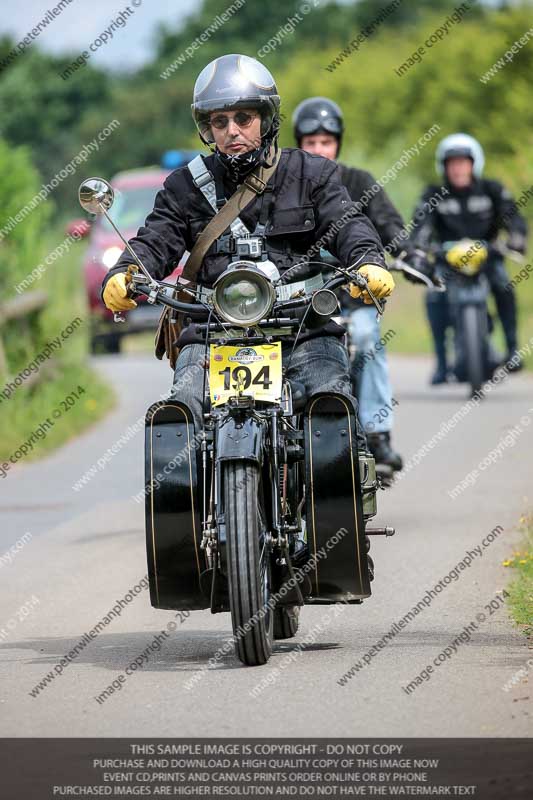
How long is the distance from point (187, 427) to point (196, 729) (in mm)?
1366

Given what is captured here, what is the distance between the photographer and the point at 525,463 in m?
12.9

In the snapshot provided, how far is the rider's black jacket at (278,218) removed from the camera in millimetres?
7039

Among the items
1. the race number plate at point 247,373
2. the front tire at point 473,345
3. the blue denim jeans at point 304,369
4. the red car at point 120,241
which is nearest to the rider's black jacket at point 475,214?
the front tire at point 473,345

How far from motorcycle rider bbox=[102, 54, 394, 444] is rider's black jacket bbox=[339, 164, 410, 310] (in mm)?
2776

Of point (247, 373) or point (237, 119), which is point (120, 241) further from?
point (247, 373)

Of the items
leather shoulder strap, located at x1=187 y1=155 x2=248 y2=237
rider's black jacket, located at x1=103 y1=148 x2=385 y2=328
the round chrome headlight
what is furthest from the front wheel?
leather shoulder strap, located at x1=187 y1=155 x2=248 y2=237

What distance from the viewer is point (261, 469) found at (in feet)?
21.7

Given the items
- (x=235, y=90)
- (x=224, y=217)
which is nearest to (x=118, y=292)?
(x=224, y=217)

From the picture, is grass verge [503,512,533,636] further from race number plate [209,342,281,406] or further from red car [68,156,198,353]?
red car [68,156,198,353]

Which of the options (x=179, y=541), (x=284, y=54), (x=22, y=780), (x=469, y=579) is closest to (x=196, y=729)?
(x=22, y=780)

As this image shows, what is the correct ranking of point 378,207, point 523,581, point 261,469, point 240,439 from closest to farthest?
1. point 240,439
2. point 261,469
3. point 523,581
4. point 378,207

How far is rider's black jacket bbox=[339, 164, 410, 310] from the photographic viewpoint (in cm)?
996

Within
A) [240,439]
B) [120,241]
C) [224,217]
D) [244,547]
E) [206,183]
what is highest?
[120,241]

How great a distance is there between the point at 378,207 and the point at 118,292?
135 inches
